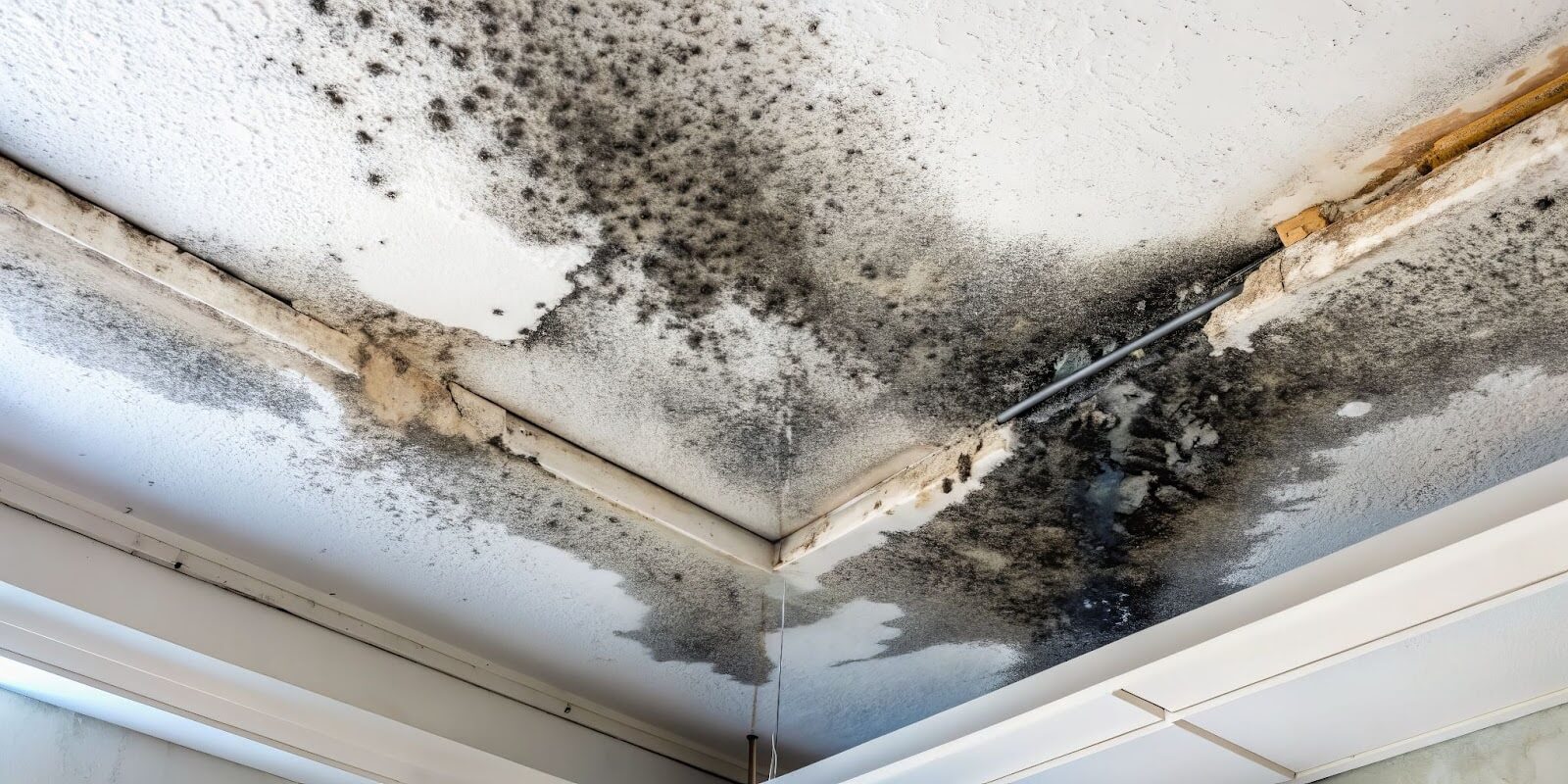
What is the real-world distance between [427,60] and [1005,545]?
1.64 m

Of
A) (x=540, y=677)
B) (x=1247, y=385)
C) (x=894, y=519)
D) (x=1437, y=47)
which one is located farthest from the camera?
(x=540, y=677)

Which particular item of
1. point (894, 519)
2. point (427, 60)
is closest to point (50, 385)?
point (427, 60)

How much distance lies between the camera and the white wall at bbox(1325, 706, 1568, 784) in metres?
2.11

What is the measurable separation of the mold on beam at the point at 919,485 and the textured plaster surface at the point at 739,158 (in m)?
0.11

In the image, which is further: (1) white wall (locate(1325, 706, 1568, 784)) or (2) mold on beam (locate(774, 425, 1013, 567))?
(2) mold on beam (locate(774, 425, 1013, 567))

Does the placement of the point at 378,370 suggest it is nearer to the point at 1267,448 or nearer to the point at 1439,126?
the point at 1267,448

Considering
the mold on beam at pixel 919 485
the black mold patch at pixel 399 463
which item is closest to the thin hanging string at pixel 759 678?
the black mold patch at pixel 399 463

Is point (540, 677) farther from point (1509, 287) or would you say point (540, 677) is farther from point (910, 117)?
point (1509, 287)

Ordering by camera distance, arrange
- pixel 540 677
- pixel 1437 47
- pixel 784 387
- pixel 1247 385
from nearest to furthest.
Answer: pixel 1437 47 < pixel 1247 385 < pixel 784 387 < pixel 540 677

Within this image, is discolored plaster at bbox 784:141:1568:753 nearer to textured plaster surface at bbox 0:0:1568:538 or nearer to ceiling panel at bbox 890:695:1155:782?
textured plaster surface at bbox 0:0:1568:538

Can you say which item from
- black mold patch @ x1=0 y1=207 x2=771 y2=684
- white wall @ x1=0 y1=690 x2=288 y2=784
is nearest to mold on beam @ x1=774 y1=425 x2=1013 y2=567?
black mold patch @ x1=0 y1=207 x2=771 y2=684

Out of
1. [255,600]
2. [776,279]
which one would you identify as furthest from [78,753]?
[776,279]

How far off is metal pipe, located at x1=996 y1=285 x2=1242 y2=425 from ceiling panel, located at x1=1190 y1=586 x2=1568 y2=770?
2.19 ft

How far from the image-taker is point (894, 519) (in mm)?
2488
